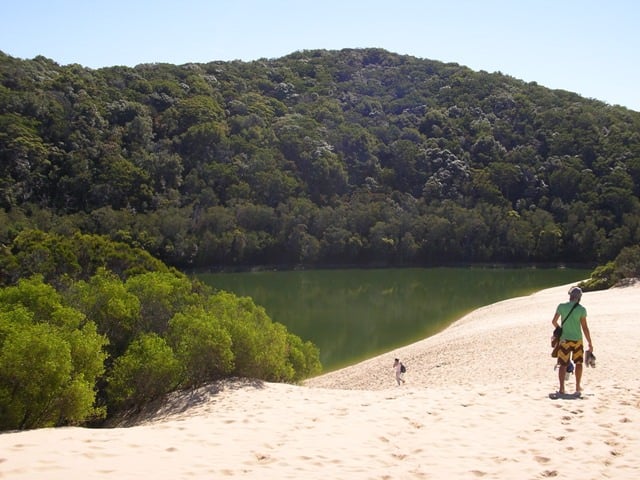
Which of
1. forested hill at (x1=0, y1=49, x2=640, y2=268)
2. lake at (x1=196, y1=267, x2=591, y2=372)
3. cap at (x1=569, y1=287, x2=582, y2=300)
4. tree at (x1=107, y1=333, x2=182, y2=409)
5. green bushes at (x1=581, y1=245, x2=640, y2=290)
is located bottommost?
lake at (x1=196, y1=267, x2=591, y2=372)

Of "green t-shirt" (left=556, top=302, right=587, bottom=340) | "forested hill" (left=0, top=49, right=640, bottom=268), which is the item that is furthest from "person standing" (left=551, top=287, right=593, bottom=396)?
"forested hill" (left=0, top=49, right=640, bottom=268)

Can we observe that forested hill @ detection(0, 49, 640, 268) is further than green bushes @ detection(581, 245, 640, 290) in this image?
Yes

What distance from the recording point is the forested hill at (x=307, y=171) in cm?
6825

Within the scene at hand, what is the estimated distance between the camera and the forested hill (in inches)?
2687

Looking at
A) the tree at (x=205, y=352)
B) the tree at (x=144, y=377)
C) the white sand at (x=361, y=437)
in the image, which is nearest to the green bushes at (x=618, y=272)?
the white sand at (x=361, y=437)

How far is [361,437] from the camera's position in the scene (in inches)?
324

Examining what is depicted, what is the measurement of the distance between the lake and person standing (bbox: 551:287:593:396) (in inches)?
673

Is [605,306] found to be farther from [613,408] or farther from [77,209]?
[77,209]

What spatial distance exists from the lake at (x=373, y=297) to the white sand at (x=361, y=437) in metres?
15.7

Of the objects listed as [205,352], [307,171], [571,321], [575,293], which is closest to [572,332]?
[571,321]

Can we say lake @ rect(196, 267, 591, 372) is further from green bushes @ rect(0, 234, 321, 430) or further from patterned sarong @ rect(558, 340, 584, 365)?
patterned sarong @ rect(558, 340, 584, 365)

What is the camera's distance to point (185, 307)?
691 inches

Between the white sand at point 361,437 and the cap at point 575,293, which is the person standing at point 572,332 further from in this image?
the white sand at point 361,437

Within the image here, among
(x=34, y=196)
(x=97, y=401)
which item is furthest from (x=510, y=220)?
(x=97, y=401)
